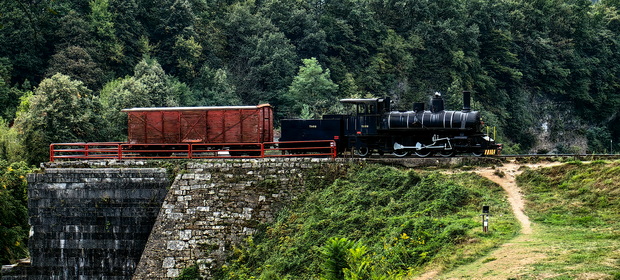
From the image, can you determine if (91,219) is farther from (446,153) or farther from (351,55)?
(351,55)

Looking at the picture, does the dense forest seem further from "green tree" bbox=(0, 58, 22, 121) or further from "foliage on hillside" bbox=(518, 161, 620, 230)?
"foliage on hillside" bbox=(518, 161, 620, 230)

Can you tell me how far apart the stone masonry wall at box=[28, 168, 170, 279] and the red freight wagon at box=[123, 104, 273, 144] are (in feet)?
18.4

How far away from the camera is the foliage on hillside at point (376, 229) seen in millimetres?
16906

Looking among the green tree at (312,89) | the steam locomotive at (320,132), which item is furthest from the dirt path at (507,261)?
the green tree at (312,89)

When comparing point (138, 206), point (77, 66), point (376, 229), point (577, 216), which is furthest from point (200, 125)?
point (77, 66)

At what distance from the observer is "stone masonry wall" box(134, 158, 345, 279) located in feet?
78.5

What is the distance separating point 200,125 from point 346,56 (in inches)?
1701

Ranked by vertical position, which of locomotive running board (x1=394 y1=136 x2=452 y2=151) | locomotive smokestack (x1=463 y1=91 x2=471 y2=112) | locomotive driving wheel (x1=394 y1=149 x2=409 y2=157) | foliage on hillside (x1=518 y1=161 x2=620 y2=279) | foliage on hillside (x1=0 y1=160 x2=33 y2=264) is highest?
locomotive smokestack (x1=463 y1=91 x2=471 y2=112)

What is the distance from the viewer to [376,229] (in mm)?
20328

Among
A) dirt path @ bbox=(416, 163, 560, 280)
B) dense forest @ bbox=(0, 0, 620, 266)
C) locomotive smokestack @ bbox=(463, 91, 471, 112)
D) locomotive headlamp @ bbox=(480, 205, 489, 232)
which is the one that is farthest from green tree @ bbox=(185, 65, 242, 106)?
dirt path @ bbox=(416, 163, 560, 280)

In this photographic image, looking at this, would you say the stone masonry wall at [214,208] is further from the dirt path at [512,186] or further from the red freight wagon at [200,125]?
the dirt path at [512,186]

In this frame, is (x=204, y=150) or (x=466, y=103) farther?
(x=466, y=103)

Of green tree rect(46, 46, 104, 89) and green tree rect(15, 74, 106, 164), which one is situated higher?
green tree rect(46, 46, 104, 89)

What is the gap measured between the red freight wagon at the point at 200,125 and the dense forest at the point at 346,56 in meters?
21.9
